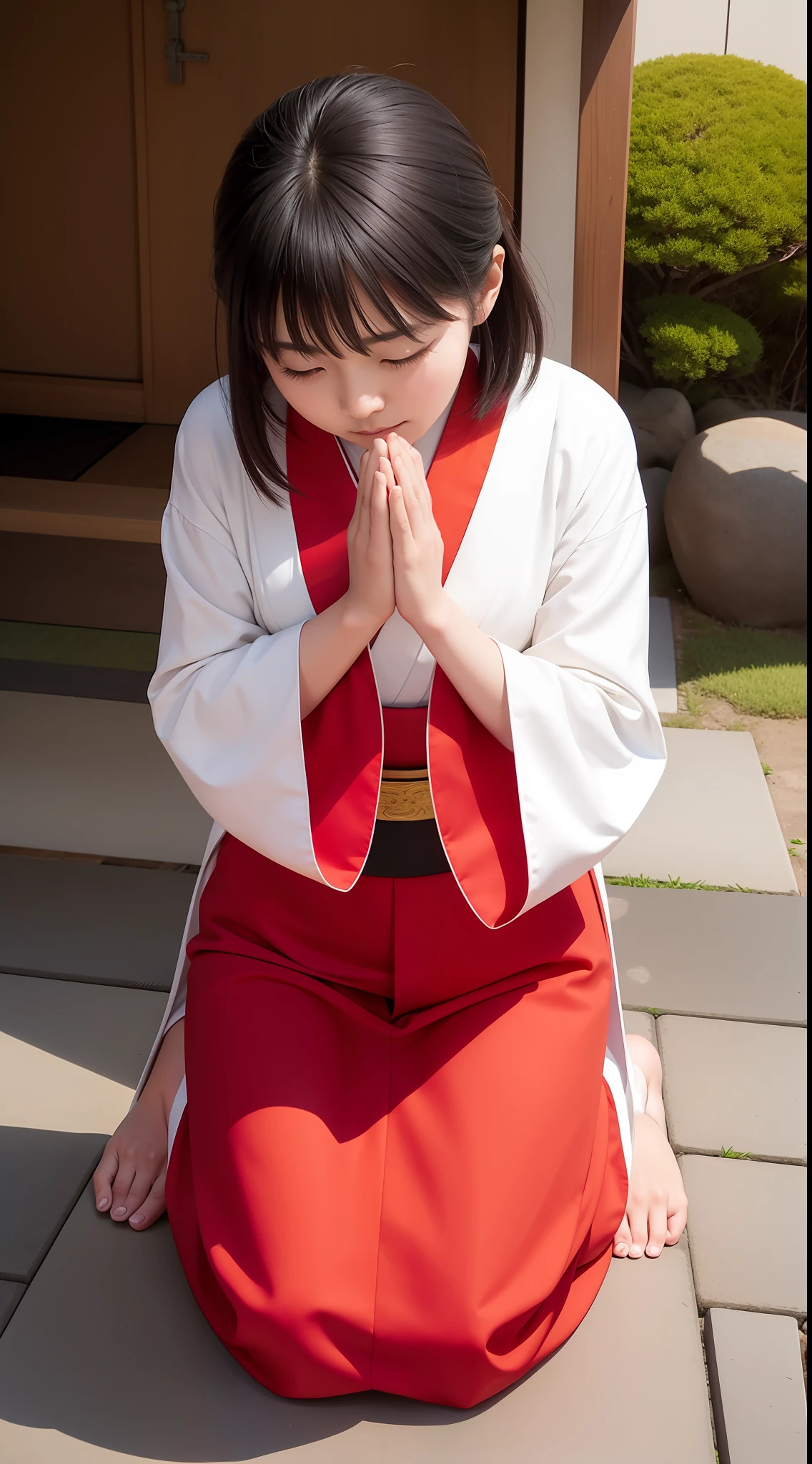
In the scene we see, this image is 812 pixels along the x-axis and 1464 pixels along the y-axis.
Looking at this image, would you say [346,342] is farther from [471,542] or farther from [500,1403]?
[500,1403]

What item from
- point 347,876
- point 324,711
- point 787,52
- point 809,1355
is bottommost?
point 809,1355

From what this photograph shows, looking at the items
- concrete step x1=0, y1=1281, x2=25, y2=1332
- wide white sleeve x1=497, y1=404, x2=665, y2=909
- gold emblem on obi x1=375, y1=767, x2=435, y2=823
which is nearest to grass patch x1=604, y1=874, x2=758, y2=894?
wide white sleeve x1=497, y1=404, x2=665, y2=909

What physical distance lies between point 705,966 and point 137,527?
172cm

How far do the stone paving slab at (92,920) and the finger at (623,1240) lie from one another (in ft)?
3.15

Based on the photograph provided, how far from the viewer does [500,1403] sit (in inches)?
61.7

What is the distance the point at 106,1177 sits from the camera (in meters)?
1.85

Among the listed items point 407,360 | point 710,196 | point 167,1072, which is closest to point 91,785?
point 167,1072

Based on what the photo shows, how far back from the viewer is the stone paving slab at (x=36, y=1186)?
1.78 m

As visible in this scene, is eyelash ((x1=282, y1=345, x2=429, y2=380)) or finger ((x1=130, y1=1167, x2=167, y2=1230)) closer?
eyelash ((x1=282, y1=345, x2=429, y2=380))

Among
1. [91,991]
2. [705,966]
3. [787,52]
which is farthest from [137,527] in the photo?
[787,52]

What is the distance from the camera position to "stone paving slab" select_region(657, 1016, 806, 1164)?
203 cm

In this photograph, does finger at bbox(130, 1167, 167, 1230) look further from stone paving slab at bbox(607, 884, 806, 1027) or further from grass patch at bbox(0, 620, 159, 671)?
grass patch at bbox(0, 620, 159, 671)

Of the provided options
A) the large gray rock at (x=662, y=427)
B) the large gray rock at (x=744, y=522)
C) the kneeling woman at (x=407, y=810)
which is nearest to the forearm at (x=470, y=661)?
the kneeling woman at (x=407, y=810)

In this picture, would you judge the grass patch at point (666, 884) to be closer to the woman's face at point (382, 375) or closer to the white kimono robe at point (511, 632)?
the white kimono robe at point (511, 632)
